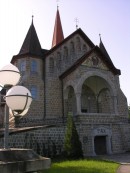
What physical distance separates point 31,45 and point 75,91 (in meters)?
6.30

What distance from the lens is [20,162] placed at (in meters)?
3.21

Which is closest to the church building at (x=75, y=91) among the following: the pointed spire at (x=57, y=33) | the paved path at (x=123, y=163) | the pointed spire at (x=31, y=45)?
the pointed spire at (x=31, y=45)

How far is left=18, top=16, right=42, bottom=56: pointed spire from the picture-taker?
21.8 meters

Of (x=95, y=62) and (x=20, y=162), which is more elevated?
(x=95, y=62)

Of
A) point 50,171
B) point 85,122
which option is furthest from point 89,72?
point 50,171

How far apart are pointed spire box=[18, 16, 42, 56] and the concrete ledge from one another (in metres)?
18.5

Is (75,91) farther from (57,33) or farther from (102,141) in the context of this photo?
(57,33)

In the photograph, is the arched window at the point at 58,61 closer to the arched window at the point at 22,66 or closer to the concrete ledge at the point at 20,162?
the arched window at the point at 22,66

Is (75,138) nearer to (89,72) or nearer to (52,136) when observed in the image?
(52,136)

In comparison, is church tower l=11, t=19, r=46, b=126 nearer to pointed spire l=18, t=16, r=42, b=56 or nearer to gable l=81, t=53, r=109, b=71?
pointed spire l=18, t=16, r=42, b=56

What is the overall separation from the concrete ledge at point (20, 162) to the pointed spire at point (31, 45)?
18.5 metres

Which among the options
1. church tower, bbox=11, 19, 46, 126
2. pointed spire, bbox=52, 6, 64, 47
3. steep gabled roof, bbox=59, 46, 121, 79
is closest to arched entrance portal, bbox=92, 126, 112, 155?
church tower, bbox=11, 19, 46, 126

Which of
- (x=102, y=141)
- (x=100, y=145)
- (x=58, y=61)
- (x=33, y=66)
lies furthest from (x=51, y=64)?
(x=100, y=145)

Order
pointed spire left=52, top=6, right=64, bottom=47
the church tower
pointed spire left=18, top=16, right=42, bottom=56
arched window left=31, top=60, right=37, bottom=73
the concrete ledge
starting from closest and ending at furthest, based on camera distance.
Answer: the concrete ledge → the church tower → arched window left=31, top=60, right=37, bottom=73 → pointed spire left=18, top=16, right=42, bottom=56 → pointed spire left=52, top=6, right=64, bottom=47
